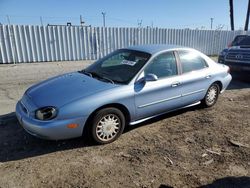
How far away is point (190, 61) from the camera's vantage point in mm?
5125

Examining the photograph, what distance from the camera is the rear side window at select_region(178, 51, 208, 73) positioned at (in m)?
4.95

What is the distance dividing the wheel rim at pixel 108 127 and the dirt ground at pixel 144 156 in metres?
0.16

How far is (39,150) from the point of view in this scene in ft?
12.3

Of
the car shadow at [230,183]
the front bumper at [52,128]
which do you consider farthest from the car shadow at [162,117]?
the car shadow at [230,183]

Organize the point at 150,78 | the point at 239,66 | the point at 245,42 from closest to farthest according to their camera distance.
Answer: the point at 150,78
the point at 239,66
the point at 245,42

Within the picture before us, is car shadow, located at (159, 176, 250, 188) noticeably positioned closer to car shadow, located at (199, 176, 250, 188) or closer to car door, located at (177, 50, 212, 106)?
car shadow, located at (199, 176, 250, 188)

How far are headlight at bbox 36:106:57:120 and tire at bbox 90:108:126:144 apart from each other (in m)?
0.62

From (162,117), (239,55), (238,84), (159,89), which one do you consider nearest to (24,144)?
(159,89)

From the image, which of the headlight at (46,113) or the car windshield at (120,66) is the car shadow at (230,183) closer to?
the headlight at (46,113)

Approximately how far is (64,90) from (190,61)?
9.01ft

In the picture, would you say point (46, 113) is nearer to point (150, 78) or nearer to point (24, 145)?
point (24, 145)

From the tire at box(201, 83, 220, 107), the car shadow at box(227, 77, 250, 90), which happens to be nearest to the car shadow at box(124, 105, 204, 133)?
the tire at box(201, 83, 220, 107)

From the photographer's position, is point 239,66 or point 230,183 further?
point 239,66

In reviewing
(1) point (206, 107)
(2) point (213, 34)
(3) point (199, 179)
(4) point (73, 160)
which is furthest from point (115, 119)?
(2) point (213, 34)
